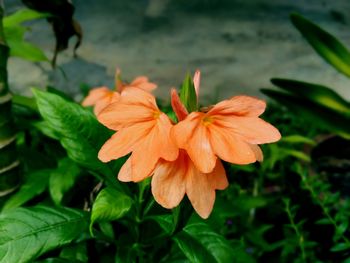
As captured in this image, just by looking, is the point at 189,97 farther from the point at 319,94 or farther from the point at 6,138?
the point at 319,94

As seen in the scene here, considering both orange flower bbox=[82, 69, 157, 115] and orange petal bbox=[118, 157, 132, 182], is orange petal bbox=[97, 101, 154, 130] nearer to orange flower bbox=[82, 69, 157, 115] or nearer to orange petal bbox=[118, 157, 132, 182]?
orange petal bbox=[118, 157, 132, 182]

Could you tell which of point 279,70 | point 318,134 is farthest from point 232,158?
point 279,70

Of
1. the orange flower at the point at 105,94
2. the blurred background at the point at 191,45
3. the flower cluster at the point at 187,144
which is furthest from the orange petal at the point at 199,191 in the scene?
the blurred background at the point at 191,45

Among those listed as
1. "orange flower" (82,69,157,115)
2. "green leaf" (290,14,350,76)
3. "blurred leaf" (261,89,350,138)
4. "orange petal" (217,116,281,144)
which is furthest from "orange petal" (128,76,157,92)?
"green leaf" (290,14,350,76)

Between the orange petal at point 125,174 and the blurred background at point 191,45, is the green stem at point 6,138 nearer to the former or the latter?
the orange petal at point 125,174

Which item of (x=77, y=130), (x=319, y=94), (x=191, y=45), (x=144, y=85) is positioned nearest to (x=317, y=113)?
(x=319, y=94)

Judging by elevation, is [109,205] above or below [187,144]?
below

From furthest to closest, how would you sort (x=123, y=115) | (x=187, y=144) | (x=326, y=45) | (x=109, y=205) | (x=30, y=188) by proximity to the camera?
(x=326, y=45)
(x=30, y=188)
(x=109, y=205)
(x=123, y=115)
(x=187, y=144)
